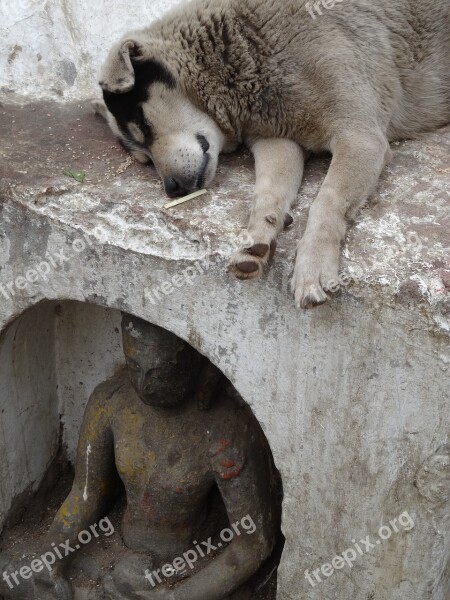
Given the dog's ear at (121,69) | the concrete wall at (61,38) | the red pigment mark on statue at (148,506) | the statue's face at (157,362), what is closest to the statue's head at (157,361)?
the statue's face at (157,362)

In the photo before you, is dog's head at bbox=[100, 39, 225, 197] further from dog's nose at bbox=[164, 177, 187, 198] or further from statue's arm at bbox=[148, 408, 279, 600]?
statue's arm at bbox=[148, 408, 279, 600]

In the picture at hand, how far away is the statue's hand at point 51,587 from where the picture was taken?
372 cm

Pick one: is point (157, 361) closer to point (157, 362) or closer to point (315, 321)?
point (157, 362)

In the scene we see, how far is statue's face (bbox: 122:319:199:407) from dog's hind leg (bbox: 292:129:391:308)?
0.80 meters

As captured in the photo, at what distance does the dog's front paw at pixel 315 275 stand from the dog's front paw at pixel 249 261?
0.39 ft

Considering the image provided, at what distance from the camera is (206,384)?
3.61 meters

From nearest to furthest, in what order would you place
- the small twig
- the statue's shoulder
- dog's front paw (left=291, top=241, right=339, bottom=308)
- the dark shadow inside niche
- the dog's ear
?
dog's front paw (left=291, top=241, right=339, bottom=308)
the small twig
the dog's ear
the dark shadow inside niche
the statue's shoulder

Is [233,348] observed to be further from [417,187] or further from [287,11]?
[287,11]

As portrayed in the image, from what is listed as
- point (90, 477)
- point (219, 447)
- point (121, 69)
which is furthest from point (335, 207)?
point (90, 477)

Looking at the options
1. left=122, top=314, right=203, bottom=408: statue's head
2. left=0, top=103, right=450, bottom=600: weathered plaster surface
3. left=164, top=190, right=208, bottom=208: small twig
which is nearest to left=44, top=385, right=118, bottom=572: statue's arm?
left=122, top=314, right=203, bottom=408: statue's head

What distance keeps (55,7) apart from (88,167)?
131cm

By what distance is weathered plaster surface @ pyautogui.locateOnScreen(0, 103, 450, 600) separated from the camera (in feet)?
9.23

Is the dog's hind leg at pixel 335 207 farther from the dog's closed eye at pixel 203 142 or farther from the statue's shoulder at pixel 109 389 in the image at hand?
the statue's shoulder at pixel 109 389

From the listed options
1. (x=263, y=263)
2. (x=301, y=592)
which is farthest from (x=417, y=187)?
(x=301, y=592)
